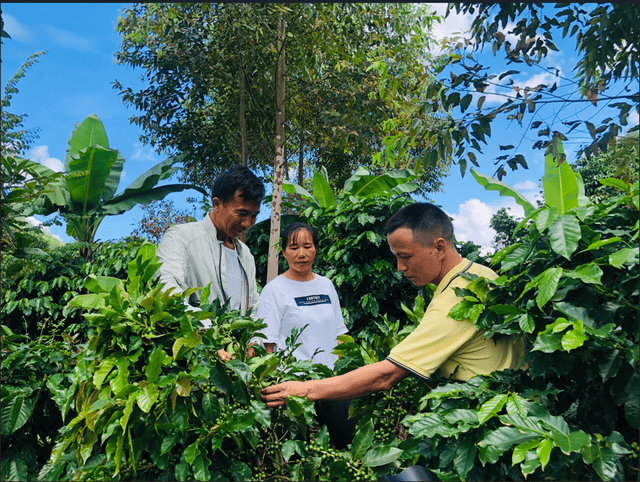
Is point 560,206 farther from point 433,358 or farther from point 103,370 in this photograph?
point 103,370

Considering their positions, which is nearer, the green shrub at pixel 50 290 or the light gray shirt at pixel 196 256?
the light gray shirt at pixel 196 256

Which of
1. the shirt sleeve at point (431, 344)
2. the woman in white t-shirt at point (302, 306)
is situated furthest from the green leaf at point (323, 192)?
the shirt sleeve at point (431, 344)

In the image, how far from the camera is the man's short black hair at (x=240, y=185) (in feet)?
9.75

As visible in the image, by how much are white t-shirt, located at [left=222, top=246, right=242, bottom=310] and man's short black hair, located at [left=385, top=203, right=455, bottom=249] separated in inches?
57.2

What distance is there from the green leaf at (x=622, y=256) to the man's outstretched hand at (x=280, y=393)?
3.65 ft

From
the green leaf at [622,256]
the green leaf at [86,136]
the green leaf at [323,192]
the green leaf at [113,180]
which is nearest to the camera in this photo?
the green leaf at [622,256]

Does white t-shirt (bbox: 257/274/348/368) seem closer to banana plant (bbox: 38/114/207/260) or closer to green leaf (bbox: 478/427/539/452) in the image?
green leaf (bbox: 478/427/539/452)

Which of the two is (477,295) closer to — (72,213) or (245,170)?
(245,170)

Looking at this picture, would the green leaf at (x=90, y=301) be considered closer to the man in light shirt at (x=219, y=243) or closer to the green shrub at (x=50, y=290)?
the man in light shirt at (x=219, y=243)

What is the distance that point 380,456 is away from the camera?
1667 mm

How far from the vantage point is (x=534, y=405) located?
5.16 ft

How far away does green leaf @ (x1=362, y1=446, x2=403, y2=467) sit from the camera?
5.43ft

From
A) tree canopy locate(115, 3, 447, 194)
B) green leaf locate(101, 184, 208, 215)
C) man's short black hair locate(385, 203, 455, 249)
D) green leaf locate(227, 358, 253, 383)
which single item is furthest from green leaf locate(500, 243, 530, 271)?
green leaf locate(101, 184, 208, 215)

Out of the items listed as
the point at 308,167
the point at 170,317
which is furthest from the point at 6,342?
the point at 308,167
